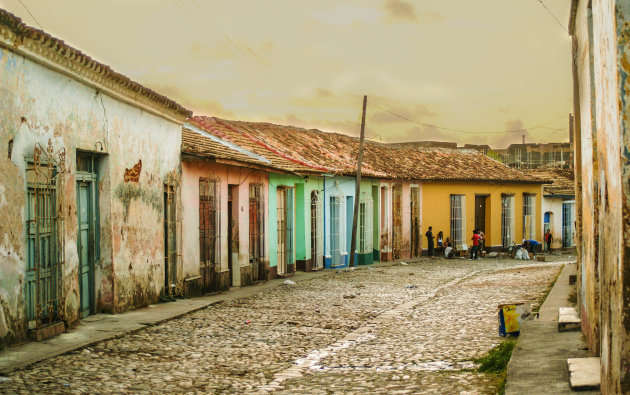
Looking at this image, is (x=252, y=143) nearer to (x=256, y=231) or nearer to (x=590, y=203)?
(x=256, y=231)

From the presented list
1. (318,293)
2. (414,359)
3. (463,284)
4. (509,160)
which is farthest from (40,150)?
(509,160)

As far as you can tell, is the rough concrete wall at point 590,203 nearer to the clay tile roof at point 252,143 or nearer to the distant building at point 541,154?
the clay tile roof at point 252,143

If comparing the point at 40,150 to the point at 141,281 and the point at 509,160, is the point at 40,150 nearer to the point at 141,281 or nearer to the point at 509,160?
the point at 141,281

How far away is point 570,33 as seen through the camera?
347 inches

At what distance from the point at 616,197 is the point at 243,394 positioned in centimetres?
359

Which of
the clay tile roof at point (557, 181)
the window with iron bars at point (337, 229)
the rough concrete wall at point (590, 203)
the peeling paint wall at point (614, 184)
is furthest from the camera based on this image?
the clay tile roof at point (557, 181)

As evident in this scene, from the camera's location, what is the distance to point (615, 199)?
12.9 feet

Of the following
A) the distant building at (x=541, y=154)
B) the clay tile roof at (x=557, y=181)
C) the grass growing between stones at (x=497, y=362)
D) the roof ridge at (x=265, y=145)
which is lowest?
the grass growing between stones at (x=497, y=362)

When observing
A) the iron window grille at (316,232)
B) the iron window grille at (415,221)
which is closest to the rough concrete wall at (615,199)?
the iron window grille at (316,232)

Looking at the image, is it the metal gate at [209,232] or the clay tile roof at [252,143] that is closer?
the metal gate at [209,232]

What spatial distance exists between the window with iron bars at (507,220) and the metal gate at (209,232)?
20.4 metres

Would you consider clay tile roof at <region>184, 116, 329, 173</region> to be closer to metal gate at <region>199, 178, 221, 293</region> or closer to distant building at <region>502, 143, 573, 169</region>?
metal gate at <region>199, 178, 221, 293</region>

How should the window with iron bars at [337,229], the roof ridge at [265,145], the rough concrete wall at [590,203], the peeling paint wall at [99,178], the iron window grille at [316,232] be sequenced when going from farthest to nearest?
the window with iron bars at [337,229]
the iron window grille at [316,232]
the roof ridge at [265,145]
the peeling paint wall at [99,178]
the rough concrete wall at [590,203]

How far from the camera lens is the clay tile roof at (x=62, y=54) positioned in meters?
7.47
